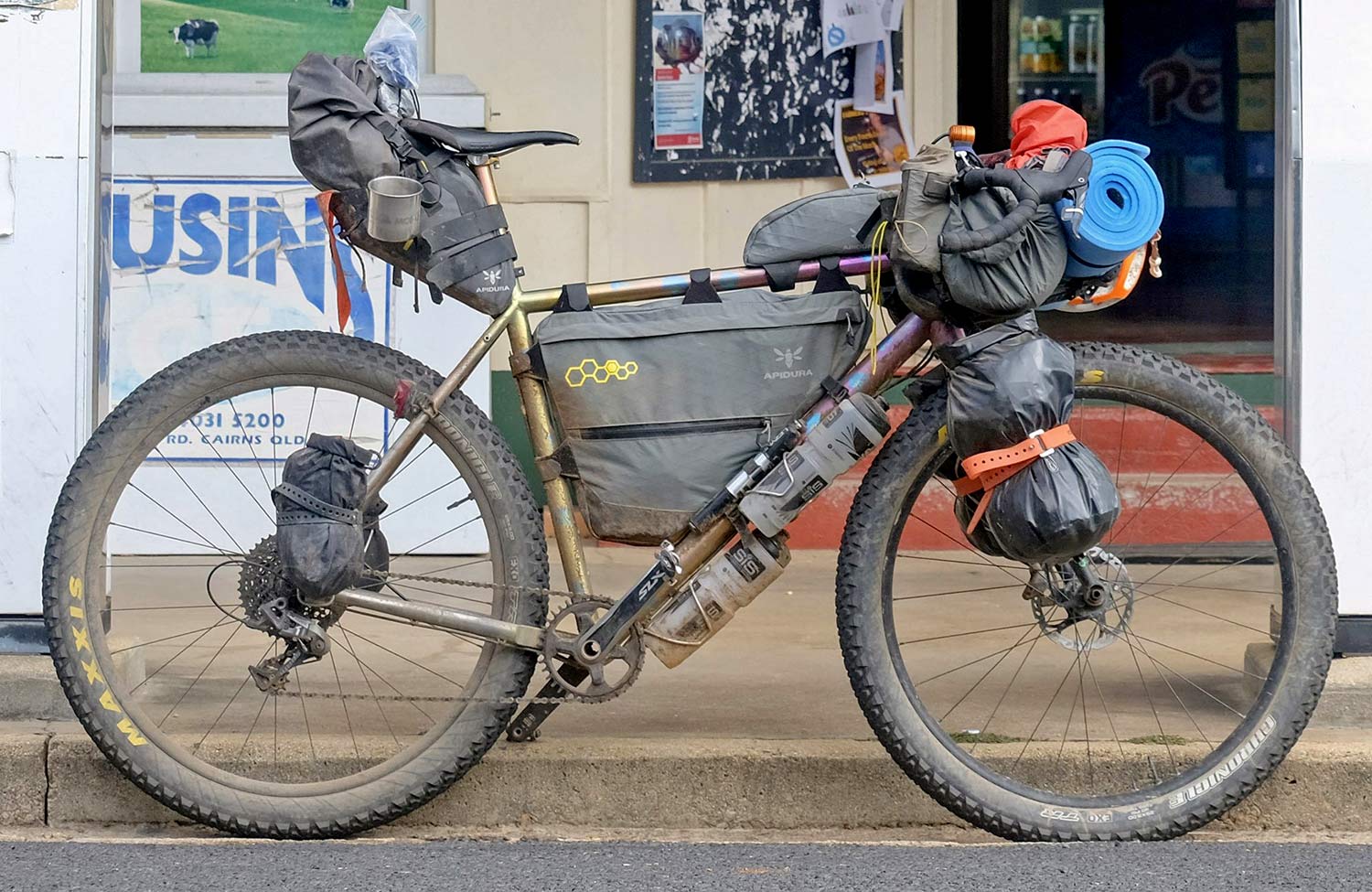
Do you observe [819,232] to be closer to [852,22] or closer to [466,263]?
[466,263]

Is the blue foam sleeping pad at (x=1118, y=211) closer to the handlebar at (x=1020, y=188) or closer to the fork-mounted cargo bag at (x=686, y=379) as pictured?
the handlebar at (x=1020, y=188)

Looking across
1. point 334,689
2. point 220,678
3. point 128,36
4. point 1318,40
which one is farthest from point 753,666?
point 128,36

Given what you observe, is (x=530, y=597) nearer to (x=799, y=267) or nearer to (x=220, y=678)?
(x=799, y=267)

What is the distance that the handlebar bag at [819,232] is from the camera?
3385mm

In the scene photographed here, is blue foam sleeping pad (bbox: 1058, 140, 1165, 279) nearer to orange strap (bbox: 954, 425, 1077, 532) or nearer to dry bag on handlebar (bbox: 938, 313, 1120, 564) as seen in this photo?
dry bag on handlebar (bbox: 938, 313, 1120, 564)

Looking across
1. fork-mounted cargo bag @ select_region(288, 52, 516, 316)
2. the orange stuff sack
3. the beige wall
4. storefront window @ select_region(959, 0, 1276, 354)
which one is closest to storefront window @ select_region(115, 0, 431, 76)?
the beige wall

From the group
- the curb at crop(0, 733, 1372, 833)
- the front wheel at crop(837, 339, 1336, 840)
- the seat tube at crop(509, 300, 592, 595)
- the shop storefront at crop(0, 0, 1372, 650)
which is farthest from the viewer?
the shop storefront at crop(0, 0, 1372, 650)

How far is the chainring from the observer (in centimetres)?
339

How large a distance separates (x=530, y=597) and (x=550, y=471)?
0.28 metres

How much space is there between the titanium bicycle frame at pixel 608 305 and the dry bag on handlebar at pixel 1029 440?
7.9 inches

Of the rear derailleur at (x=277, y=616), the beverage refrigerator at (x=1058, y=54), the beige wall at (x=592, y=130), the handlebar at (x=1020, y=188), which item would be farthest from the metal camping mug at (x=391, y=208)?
the beverage refrigerator at (x=1058, y=54)

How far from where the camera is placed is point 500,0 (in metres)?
6.05

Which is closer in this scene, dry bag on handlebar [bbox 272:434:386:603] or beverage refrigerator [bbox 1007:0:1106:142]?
dry bag on handlebar [bbox 272:434:386:603]

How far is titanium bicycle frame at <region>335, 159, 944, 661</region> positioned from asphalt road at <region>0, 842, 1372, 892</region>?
45cm
